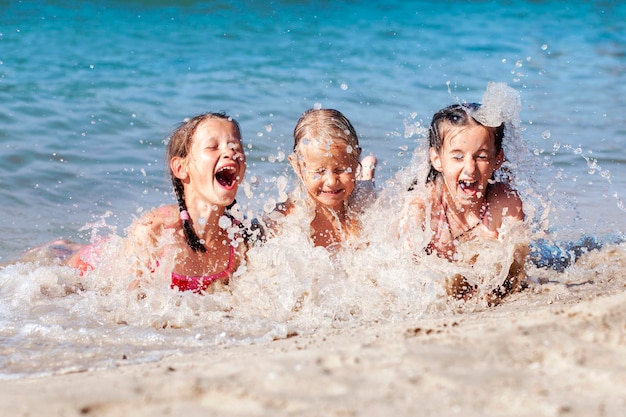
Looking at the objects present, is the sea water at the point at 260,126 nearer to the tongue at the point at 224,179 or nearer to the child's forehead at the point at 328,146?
the tongue at the point at 224,179

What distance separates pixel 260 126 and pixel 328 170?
412 centimetres

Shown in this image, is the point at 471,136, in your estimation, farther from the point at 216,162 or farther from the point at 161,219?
the point at 161,219

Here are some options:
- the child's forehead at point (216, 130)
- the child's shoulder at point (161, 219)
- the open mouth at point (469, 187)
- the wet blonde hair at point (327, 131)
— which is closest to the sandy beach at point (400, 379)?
the child's shoulder at point (161, 219)

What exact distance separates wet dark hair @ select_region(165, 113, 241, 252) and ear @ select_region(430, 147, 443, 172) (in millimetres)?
1162

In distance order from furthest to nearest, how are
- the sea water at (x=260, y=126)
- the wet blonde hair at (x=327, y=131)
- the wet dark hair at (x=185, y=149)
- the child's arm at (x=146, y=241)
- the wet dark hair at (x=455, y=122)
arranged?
the wet blonde hair at (x=327, y=131) < the wet dark hair at (x=455, y=122) < the wet dark hair at (x=185, y=149) < the child's arm at (x=146, y=241) < the sea water at (x=260, y=126)

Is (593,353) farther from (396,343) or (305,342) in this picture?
(305,342)

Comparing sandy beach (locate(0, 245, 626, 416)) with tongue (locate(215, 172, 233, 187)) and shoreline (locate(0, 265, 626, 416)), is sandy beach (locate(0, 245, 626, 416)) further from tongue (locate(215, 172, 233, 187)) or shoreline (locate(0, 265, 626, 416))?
tongue (locate(215, 172, 233, 187))

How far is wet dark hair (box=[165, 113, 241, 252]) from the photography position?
4648 millimetres

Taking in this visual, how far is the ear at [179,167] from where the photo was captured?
467cm

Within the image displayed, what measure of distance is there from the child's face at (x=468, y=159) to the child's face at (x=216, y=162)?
117 cm

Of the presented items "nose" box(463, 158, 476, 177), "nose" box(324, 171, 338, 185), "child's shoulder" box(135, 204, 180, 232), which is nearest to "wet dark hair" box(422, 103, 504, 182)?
"nose" box(463, 158, 476, 177)

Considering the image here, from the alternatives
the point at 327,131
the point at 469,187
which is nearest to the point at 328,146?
the point at 327,131

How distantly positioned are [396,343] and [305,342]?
521mm

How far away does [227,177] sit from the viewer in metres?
4.62
